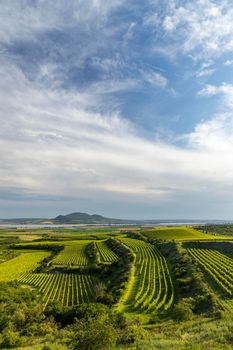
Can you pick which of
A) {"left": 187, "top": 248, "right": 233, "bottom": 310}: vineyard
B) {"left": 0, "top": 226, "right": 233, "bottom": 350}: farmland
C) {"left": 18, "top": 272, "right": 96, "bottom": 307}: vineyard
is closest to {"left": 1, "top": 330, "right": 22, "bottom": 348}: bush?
{"left": 0, "top": 226, "right": 233, "bottom": 350}: farmland

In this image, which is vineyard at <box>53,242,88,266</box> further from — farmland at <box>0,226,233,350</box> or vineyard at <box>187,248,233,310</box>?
vineyard at <box>187,248,233,310</box>

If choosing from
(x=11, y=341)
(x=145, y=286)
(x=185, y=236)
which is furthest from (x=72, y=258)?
(x=11, y=341)

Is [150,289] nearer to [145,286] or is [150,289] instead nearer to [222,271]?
[145,286]

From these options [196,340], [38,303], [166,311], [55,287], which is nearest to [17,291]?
[38,303]

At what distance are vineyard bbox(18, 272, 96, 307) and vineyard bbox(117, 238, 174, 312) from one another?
468 inches

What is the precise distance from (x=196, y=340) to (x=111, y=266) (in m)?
74.7

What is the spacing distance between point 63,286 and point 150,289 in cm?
3350

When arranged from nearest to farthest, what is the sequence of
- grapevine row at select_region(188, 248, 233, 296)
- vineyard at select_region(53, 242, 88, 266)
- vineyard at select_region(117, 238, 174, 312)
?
vineyard at select_region(117, 238, 174, 312), grapevine row at select_region(188, 248, 233, 296), vineyard at select_region(53, 242, 88, 266)

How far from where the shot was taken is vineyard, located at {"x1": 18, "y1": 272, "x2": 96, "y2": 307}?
69.4 metres

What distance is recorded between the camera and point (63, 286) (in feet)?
275

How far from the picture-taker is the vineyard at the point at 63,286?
228 feet

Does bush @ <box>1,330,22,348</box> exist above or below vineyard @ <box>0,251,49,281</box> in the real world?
above

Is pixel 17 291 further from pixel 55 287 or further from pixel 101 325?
pixel 101 325

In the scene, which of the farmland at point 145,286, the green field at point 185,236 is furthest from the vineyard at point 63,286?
the green field at point 185,236
